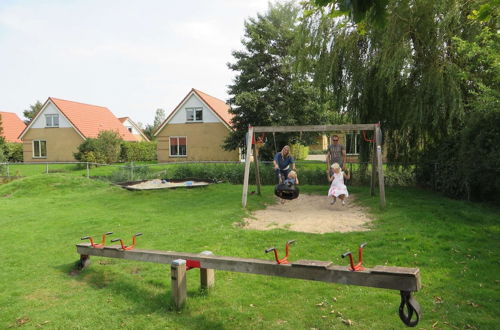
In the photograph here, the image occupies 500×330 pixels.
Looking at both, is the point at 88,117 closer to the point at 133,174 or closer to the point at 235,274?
the point at 133,174

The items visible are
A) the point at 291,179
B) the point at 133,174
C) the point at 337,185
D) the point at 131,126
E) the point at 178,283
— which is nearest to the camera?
the point at 178,283

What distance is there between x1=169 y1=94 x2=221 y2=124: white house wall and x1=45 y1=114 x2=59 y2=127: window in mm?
11012

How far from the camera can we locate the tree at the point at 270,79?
23516 millimetres

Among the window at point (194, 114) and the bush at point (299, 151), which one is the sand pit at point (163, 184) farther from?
the bush at point (299, 151)

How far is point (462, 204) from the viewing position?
10.2 metres

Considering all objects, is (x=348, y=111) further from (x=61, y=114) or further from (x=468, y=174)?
(x=61, y=114)

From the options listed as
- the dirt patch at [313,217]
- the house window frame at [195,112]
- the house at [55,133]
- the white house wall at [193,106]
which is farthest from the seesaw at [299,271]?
the house at [55,133]

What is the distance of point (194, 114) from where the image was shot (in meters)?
32.0

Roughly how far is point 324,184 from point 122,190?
7.81m

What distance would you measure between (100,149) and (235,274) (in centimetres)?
2533

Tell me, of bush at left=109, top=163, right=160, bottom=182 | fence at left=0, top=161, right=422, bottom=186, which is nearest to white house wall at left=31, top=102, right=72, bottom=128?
fence at left=0, top=161, right=422, bottom=186

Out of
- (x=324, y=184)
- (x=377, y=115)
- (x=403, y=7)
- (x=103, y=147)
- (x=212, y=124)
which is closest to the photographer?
(x=403, y=7)

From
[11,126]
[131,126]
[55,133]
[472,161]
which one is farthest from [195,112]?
[131,126]

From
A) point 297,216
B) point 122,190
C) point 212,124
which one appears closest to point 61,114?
point 212,124
